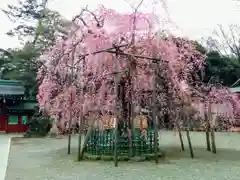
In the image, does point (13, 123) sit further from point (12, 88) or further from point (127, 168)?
point (127, 168)

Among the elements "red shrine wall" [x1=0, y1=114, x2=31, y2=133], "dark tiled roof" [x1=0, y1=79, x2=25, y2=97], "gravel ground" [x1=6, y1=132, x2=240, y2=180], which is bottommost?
"gravel ground" [x1=6, y1=132, x2=240, y2=180]

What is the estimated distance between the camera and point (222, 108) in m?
15.3

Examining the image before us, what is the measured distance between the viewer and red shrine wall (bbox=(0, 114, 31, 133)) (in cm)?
2467

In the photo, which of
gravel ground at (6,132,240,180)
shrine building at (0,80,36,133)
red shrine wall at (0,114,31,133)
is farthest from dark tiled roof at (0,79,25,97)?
gravel ground at (6,132,240,180)

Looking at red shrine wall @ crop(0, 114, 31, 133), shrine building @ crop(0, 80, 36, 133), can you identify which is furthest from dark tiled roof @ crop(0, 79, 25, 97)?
red shrine wall @ crop(0, 114, 31, 133)

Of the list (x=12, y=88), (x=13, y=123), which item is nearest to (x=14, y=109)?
(x=13, y=123)

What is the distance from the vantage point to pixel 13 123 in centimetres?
2488

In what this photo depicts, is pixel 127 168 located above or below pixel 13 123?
below

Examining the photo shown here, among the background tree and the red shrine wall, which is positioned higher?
the background tree

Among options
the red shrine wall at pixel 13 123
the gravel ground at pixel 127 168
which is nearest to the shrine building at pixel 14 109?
the red shrine wall at pixel 13 123

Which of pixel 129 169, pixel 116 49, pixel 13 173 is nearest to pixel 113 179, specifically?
pixel 129 169

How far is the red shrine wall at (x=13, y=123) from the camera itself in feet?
80.9

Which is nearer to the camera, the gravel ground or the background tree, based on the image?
the gravel ground

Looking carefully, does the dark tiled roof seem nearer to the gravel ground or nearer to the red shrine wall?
the red shrine wall
